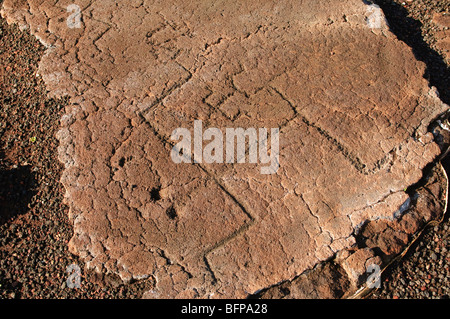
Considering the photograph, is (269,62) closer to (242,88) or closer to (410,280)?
(242,88)

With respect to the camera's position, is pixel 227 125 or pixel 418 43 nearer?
pixel 227 125

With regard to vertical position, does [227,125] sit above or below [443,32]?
below

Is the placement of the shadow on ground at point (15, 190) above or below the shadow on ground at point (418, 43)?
below

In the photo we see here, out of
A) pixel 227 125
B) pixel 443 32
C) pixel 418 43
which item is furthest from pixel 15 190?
pixel 443 32

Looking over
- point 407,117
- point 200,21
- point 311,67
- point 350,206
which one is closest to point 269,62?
point 311,67

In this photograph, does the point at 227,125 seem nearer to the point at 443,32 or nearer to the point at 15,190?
the point at 15,190

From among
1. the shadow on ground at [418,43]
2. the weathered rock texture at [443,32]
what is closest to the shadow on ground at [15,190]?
the shadow on ground at [418,43]

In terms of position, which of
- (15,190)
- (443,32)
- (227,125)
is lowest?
(15,190)

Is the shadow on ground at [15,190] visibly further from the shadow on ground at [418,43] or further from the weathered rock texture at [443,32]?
the weathered rock texture at [443,32]

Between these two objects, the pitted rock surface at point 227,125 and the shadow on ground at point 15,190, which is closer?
the pitted rock surface at point 227,125
